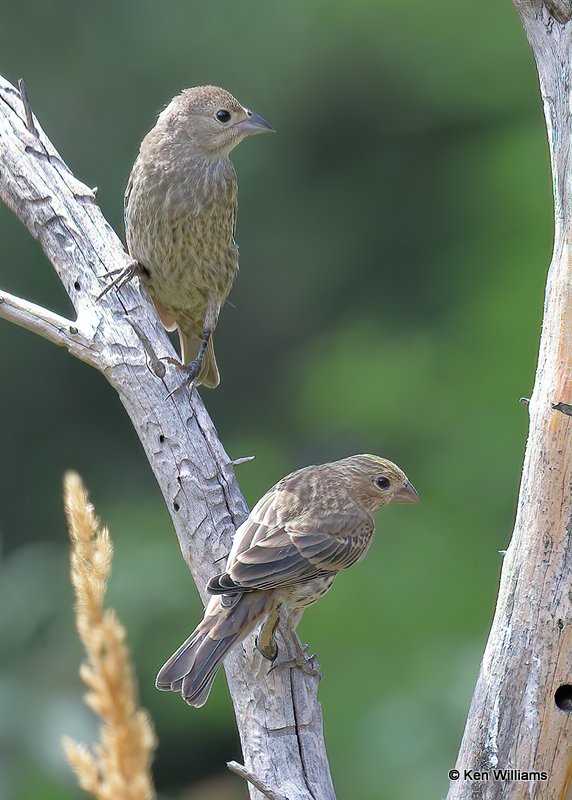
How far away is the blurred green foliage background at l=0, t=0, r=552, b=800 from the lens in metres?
6.56

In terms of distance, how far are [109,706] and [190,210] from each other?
306cm

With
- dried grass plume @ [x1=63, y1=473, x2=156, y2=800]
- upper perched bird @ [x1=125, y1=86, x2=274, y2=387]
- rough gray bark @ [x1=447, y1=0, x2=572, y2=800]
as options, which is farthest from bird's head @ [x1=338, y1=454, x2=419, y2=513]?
dried grass plume @ [x1=63, y1=473, x2=156, y2=800]

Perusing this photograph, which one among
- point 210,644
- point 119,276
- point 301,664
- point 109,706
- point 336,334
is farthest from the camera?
point 336,334

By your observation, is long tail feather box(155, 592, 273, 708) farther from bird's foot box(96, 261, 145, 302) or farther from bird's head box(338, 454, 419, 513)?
bird's foot box(96, 261, 145, 302)

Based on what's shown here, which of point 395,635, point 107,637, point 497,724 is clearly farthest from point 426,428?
point 107,637

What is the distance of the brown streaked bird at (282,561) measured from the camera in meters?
3.10

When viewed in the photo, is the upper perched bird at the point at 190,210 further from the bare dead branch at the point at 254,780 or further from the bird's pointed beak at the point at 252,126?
the bare dead branch at the point at 254,780

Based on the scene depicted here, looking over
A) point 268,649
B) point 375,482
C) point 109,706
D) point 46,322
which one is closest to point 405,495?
point 375,482

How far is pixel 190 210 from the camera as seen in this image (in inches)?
173

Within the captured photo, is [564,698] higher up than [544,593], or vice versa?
[544,593]

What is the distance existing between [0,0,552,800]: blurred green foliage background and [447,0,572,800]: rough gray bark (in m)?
2.79

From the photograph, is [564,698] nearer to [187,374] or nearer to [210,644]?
[210,644]

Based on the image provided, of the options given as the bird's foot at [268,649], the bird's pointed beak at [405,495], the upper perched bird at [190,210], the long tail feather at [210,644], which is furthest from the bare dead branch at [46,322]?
the bird's pointed beak at [405,495]

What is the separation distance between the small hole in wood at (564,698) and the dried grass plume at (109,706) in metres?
1.48
